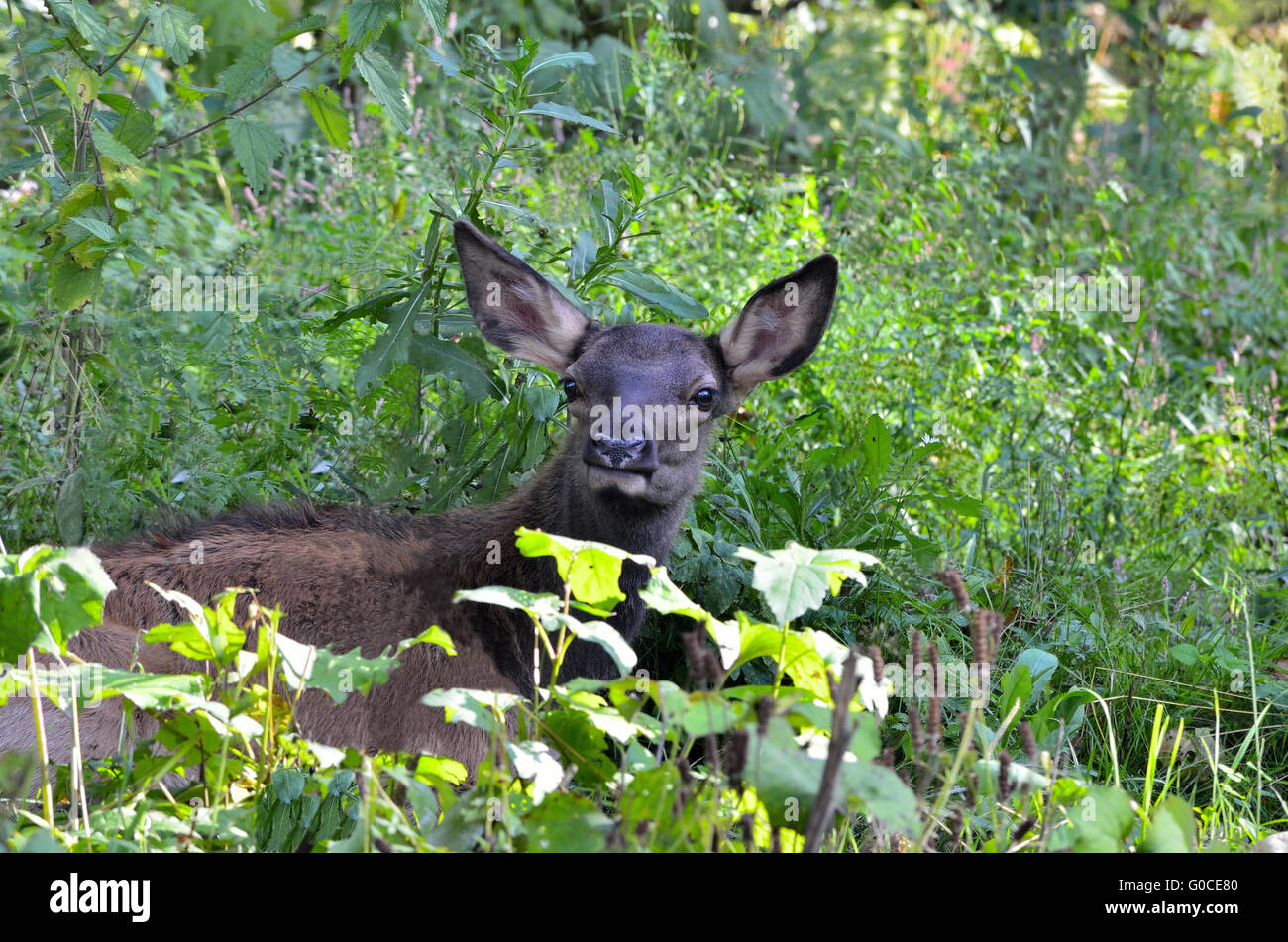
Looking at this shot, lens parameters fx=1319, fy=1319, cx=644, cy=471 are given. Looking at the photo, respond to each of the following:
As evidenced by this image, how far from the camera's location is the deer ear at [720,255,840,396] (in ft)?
15.4

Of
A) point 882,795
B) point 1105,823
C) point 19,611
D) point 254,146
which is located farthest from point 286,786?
point 254,146

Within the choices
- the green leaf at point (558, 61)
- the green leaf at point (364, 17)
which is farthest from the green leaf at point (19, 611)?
the green leaf at point (558, 61)

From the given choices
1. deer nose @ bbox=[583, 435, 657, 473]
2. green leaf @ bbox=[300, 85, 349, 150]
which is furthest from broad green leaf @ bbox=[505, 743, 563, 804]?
green leaf @ bbox=[300, 85, 349, 150]

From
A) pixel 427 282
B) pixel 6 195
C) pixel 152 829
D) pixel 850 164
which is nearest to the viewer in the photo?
pixel 152 829

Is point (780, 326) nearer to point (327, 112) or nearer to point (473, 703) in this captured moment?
point (327, 112)

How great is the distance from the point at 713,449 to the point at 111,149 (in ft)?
8.31

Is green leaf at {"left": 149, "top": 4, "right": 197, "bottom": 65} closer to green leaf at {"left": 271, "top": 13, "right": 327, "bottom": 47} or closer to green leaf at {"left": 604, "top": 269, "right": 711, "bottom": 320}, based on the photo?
green leaf at {"left": 271, "top": 13, "right": 327, "bottom": 47}

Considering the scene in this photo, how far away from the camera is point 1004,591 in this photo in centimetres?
519

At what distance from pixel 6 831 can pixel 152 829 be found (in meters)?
0.28

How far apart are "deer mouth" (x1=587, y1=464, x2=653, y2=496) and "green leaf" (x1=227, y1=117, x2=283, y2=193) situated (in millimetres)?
1671

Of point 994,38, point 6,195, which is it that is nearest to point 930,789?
point 6,195

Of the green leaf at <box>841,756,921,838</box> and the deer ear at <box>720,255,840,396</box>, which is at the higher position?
the deer ear at <box>720,255,840,396</box>

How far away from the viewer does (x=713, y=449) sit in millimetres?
5480
